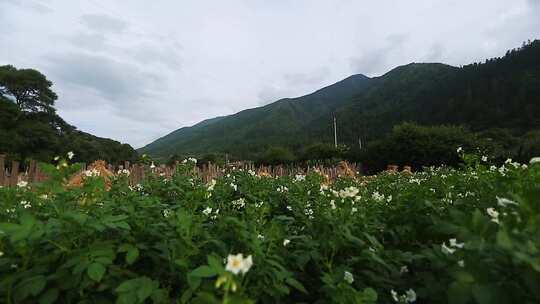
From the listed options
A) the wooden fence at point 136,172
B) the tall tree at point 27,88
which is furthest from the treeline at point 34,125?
the wooden fence at point 136,172

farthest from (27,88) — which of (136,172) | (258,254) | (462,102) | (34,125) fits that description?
(462,102)

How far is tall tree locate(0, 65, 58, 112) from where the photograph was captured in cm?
3644

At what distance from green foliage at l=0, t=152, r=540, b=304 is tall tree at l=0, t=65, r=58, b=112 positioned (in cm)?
4110

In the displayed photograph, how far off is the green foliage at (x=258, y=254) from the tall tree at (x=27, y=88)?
4110 centimetres

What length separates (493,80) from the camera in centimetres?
6225

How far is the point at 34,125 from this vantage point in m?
33.2

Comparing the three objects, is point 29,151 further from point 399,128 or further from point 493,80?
point 493,80

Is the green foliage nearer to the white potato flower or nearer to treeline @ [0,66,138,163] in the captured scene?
the white potato flower

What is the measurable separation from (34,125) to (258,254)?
3808 centimetres

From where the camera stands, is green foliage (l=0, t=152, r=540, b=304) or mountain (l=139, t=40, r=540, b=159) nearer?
green foliage (l=0, t=152, r=540, b=304)

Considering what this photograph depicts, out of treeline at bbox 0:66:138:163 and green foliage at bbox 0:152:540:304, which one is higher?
treeline at bbox 0:66:138:163

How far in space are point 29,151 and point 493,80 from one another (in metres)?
66.6

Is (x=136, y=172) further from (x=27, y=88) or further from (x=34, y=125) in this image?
(x=27, y=88)

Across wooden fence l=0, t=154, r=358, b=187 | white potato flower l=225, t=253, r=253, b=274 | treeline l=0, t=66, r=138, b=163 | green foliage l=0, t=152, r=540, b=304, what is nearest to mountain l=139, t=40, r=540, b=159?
treeline l=0, t=66, r=138, b=163
